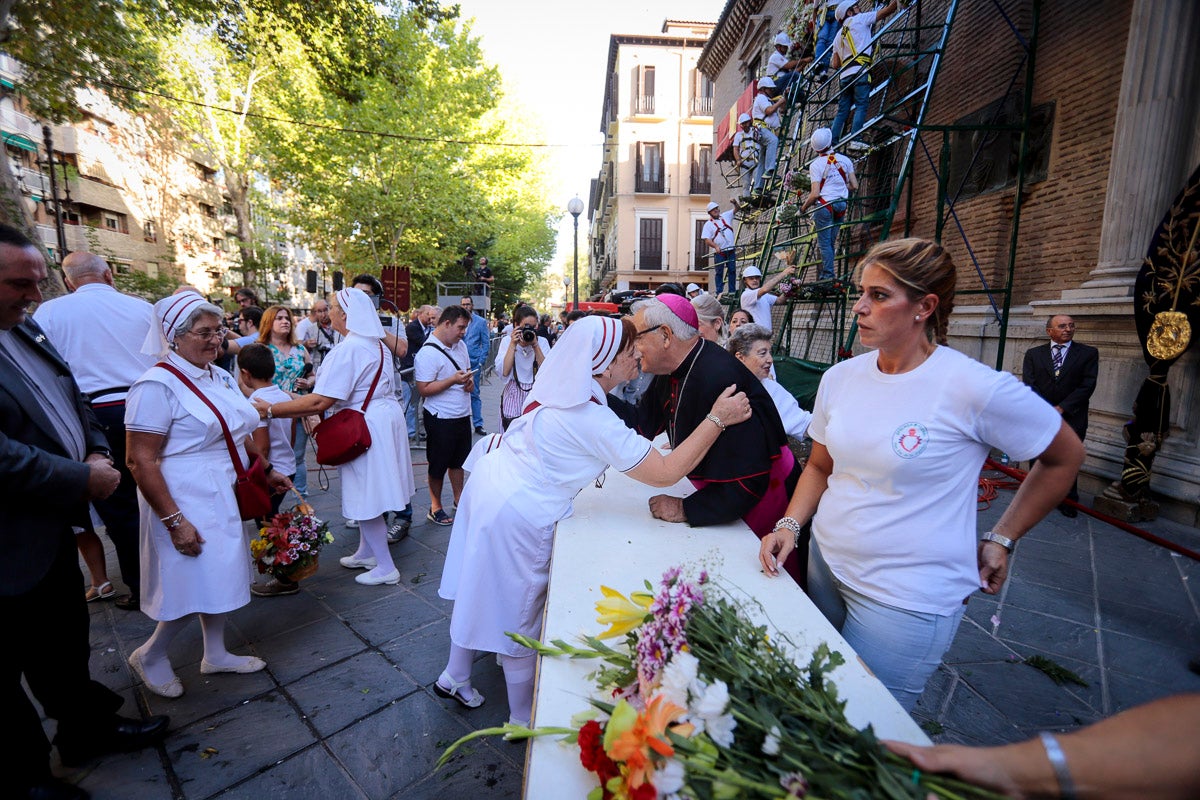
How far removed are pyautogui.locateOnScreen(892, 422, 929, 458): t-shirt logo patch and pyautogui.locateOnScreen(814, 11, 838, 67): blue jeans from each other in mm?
9868

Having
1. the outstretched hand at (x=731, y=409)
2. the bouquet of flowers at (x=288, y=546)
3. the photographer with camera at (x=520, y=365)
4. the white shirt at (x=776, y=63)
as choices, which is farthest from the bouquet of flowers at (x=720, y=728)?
the white shirt at (x=776, y=63)

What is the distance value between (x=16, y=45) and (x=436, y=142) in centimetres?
1387

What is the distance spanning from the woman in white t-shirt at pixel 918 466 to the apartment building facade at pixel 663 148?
3253 cm

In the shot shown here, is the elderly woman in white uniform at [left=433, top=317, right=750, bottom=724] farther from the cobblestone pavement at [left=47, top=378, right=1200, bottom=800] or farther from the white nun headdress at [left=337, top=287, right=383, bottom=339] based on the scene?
the white nun headdress at [left=337, top=287, right=383, bottom=339]

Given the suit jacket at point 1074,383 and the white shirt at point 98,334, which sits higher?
the white shirt at point 98,334

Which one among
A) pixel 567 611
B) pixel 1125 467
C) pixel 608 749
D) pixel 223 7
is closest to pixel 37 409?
pixel 567 611

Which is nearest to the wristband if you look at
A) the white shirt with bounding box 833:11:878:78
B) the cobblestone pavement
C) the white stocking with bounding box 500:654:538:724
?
the white stocking with bounding box 500:654:538:724

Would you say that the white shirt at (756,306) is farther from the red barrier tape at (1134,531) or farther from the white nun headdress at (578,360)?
the white nun headdress at (578,360)

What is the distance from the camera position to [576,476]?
240cm

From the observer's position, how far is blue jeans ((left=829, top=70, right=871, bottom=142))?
816 cm

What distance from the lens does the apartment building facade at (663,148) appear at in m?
33.5

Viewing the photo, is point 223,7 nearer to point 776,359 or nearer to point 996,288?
point 776,359

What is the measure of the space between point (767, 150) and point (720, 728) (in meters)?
13.3

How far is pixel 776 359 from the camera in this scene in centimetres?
693
